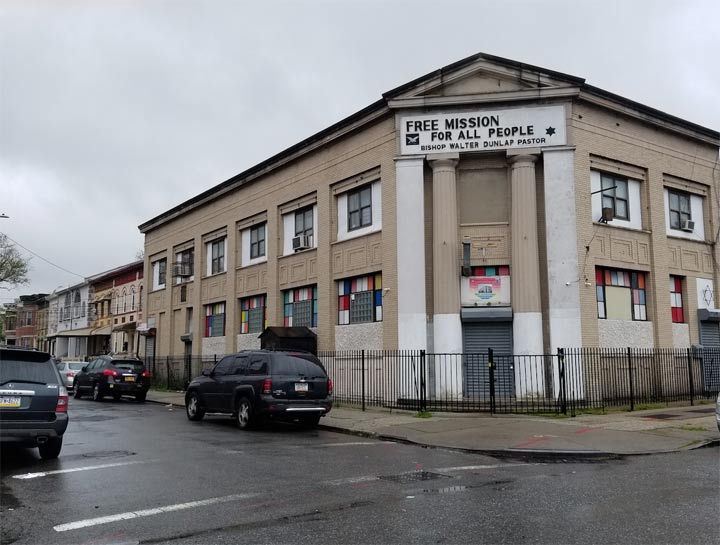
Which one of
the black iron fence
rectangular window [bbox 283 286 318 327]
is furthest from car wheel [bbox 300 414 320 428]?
rectangular window [bbox 283 286 318 327]

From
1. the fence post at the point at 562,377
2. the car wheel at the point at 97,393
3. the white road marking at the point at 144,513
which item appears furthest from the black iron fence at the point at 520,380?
the white road marking at the point at 144,513

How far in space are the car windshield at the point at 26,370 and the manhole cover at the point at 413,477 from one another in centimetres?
527

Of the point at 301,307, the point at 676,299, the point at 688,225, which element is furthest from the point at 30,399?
the point at 688,225

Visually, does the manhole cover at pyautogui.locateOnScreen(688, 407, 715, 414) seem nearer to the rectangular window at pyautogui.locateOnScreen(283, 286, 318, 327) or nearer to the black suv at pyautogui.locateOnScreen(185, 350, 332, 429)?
the black suv at pyautogui.locateOnScreen(185, 350, 332, 429)

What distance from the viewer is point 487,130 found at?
19344 mm

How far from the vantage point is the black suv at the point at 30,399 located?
30.6ft

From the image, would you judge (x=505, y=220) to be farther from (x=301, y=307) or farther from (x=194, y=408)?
(x=194, y=408)

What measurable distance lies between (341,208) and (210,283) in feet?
35.1

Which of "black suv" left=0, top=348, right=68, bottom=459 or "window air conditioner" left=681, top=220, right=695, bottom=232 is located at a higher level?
"window air conditioner" left=681, top=220, right=695, bottom=232

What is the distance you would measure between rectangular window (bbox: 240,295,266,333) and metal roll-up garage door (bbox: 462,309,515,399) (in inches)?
412

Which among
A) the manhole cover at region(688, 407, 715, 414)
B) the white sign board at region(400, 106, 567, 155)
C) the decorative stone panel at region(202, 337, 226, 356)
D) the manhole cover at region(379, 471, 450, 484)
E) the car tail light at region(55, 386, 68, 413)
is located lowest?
the manhole cover at region(379, 471, 450, 484)

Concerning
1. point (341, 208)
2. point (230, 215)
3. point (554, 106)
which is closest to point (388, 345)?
point (341, 208)

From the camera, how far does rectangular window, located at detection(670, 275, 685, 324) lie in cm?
2216

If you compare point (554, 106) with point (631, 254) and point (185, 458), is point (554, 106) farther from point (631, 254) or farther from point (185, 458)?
point (185, 458)
